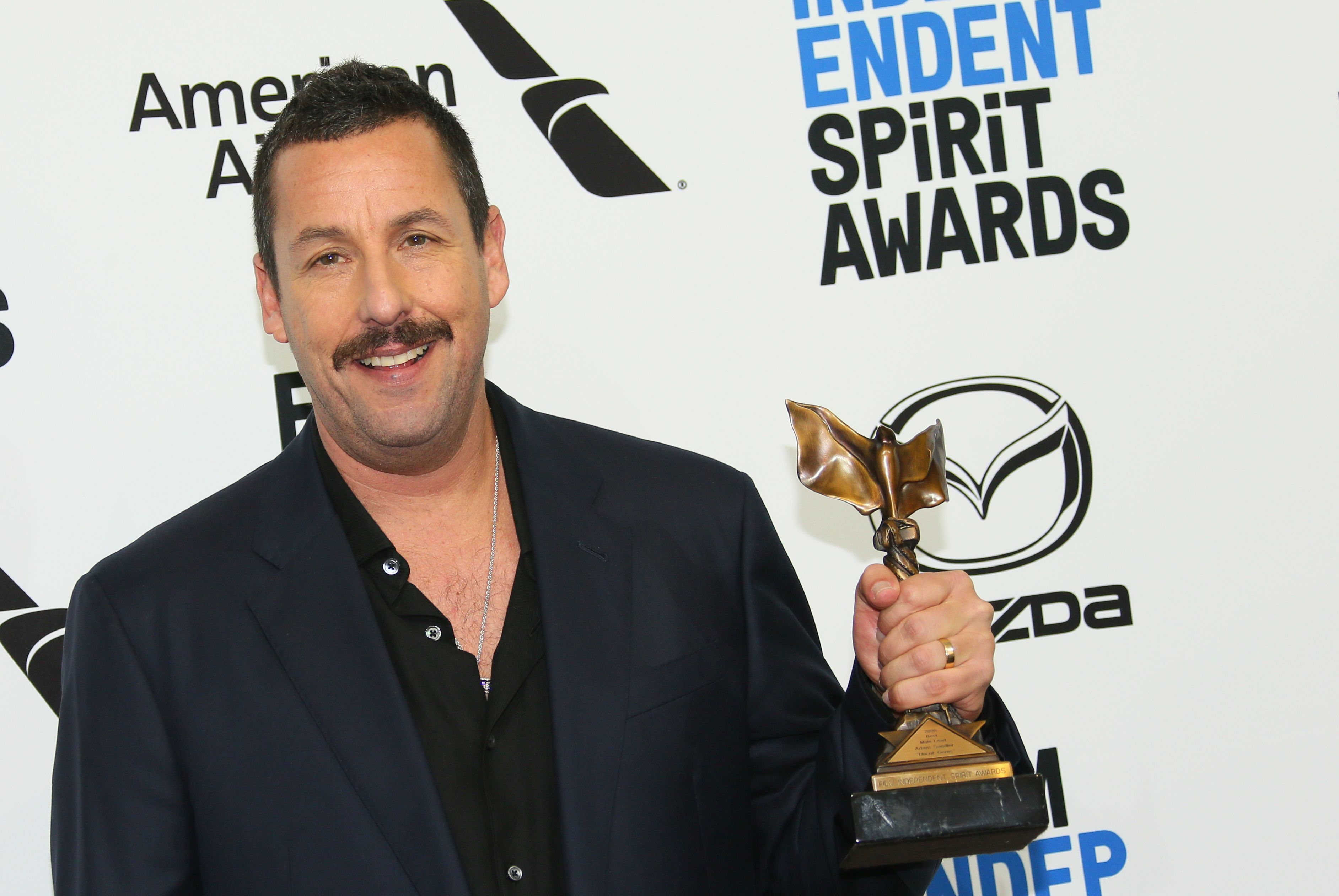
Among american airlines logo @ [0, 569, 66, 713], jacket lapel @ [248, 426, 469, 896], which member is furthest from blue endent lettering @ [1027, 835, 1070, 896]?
american airlines logo @ [0, 569, 66, 713]

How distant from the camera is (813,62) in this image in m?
2.39

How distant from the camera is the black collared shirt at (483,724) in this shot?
157 centimetres

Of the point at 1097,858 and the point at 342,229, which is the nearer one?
the point at 342,229

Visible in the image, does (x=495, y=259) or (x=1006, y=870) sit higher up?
(x=495, y=259)

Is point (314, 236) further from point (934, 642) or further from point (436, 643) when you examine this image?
point (934, 642)

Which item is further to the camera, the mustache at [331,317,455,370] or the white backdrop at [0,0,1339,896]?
the white backdrop at [0,0,1339,896]

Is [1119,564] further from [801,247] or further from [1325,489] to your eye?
[801,247]

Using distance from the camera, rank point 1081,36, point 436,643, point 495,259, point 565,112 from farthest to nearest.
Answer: point 1081,36 < point 565,112 < point 495,259 < point 436,643

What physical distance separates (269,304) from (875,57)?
51.8 inches

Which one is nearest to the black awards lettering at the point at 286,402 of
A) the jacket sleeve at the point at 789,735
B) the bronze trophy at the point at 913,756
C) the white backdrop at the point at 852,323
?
the white backdrop at the point at 852,323

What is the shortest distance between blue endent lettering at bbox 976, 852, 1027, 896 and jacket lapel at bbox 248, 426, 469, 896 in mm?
1324

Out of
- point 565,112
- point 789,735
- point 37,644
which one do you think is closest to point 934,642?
point 789,735

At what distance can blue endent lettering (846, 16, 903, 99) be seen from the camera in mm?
2402

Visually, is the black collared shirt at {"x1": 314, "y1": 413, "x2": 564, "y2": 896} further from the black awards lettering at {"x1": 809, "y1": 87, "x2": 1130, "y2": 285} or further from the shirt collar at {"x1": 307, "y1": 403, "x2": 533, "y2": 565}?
the black awards lettering at {"x1": 809, "y1": 87, "x2": 1130, "y2": 285}
